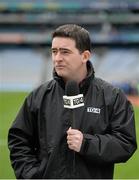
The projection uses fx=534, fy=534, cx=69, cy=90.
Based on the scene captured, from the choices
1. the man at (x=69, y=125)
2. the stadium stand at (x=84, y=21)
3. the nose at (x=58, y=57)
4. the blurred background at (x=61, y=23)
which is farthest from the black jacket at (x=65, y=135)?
the stadium stand at (x=84, y=21)

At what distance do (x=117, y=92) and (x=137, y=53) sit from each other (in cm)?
3668

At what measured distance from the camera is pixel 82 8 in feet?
133

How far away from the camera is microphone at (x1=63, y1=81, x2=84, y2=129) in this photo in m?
3.41

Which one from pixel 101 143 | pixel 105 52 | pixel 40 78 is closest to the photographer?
pixel 101 143

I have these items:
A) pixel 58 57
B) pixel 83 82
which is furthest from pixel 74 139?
pixel 58 57

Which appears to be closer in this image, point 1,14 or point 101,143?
point 101,143

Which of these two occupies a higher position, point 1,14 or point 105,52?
point 1,14

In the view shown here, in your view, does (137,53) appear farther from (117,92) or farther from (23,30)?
(117,92)

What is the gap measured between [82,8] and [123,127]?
37.5 m

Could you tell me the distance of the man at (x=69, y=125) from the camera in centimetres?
362

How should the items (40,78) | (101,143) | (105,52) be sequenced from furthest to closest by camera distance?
(105,52) → (40,78) → (101,143)

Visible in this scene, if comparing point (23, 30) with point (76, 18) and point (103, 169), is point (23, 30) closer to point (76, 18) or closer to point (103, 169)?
point (76, 18)

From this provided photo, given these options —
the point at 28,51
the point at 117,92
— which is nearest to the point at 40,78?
the point at 28,51

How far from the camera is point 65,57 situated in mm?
3689
